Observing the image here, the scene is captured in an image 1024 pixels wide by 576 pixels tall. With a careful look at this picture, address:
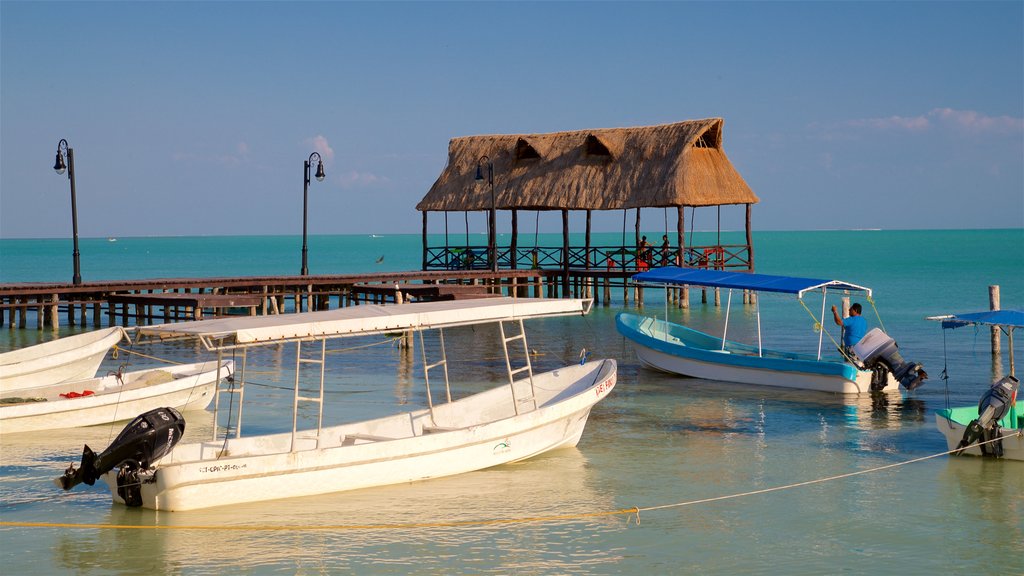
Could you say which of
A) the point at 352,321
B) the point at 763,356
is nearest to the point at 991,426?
the point at 352,321

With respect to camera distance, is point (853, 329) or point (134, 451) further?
point (853, 329)

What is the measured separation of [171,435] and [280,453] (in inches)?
41.8

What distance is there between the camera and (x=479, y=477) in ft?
41.9

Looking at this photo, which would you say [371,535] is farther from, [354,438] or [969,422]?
[969,422]

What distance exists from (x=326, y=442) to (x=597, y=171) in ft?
87.3

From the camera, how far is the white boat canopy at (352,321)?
11.1m

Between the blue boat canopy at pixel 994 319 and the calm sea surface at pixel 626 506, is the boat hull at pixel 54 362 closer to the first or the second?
the calm sea surface at pixel 626 506

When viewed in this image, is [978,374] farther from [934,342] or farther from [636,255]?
[636,255]

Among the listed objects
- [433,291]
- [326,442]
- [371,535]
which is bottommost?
[371,535]

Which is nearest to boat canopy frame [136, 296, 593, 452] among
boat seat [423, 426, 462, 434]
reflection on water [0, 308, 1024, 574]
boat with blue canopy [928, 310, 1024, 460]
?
boat seat [423, 426, 462, 434]

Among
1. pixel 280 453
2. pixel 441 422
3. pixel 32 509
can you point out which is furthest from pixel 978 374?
pixel 32 509

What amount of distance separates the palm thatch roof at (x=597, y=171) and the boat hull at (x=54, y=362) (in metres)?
20.3

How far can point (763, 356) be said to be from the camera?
20969 mm

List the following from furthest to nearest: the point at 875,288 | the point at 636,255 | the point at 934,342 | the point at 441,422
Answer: the point at 875,288 < the point at 636,255 < the point at 934,342 < the point at 441,422
